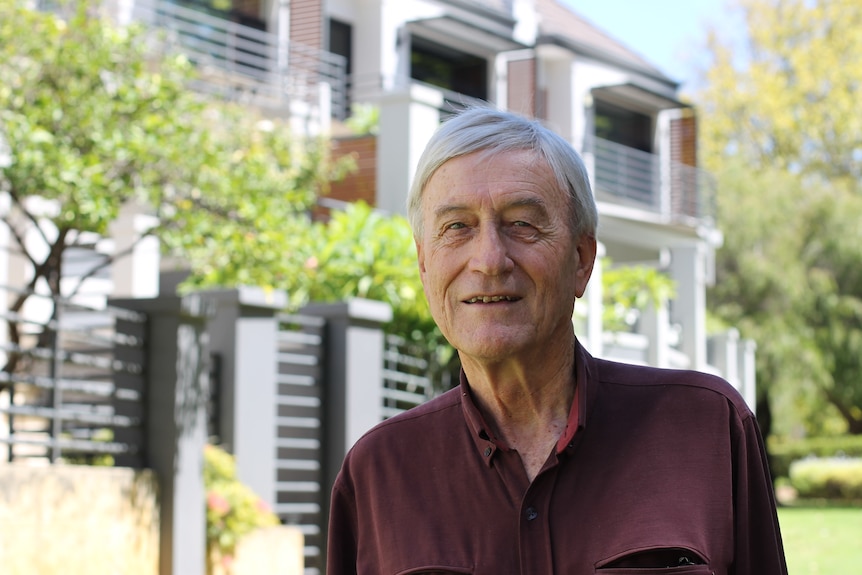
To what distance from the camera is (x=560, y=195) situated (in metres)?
2.36

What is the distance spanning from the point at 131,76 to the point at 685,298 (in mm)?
12817

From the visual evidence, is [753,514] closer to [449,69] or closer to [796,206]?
[449,69]

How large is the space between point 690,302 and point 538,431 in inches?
732

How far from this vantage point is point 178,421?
26.6 feet

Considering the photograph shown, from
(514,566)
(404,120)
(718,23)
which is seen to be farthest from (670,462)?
(718,23)

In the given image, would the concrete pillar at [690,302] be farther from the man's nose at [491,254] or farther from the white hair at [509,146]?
the man's nose at [491,254]

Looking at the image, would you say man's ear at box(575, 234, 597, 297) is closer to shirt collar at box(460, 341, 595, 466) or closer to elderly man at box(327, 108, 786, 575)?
elderly man at box(327, 108, 786, 575)

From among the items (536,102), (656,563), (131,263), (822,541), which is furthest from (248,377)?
(536,102)

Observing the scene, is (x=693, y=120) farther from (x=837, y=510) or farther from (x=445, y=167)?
(x=445, y=167)

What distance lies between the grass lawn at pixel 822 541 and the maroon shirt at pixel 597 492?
6932mm

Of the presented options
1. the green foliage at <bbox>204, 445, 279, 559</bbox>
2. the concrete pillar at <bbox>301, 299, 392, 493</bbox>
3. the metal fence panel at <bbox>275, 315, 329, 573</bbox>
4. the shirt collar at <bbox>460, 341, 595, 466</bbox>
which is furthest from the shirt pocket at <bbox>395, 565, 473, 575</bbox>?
the concrete pillar at <bbox>301, 299, 392, 493</bbox>

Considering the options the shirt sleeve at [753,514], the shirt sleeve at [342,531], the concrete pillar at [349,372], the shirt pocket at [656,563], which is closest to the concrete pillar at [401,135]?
the concrete pillar at [349,372]

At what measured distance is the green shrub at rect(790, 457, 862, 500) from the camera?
987 inches

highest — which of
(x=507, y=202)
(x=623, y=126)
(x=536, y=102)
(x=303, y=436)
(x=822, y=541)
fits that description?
(x=623, y=126)
